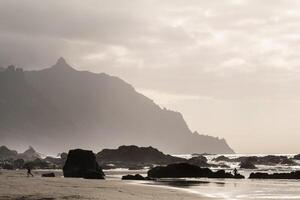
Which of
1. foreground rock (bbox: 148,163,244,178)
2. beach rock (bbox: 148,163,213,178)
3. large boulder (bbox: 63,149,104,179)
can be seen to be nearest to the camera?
large boulder (bbox: 63,149,104,179)

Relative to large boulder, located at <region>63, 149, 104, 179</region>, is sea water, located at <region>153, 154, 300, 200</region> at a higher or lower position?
lower

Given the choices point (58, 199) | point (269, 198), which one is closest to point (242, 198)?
point (269, 198)

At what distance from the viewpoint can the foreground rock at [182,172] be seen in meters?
105

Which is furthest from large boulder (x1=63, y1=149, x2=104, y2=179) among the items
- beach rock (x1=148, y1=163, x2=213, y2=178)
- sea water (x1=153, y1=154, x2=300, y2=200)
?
sea water (x1=153, y1=154, x2=300, y2=200)

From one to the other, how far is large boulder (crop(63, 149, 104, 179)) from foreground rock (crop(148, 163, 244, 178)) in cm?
1751

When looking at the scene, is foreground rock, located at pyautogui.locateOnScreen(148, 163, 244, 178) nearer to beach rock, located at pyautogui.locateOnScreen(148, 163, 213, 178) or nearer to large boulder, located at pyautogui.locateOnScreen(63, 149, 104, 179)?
beach rock, located at pyautogui.locateOnScreen(148, 163, 213, 178)

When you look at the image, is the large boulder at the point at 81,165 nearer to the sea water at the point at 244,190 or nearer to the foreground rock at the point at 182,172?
the foreground rock at the point at 182,172

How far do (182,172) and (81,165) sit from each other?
2545 cm

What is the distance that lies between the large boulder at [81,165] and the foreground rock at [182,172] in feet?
57.4

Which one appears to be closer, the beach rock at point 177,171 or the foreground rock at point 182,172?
the foreground rock at point 182,172

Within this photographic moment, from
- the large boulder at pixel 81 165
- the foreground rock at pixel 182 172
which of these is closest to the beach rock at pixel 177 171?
the foreground rock at pixel 182 172

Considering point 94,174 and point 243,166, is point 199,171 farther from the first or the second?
point 243,166

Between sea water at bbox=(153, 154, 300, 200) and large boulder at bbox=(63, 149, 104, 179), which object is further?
large boulder at bbox=(63, 149, 104, 179)

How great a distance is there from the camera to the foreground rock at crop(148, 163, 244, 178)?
105m
